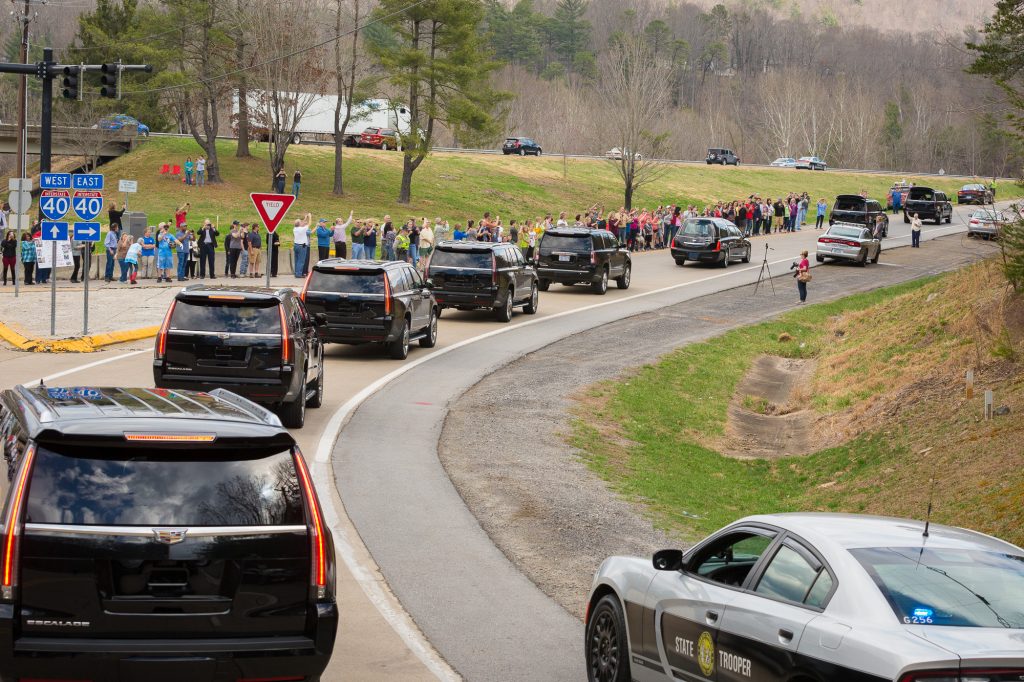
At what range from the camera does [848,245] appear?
1897 inches

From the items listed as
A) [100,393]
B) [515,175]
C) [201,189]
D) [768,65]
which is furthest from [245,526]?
[768,65]

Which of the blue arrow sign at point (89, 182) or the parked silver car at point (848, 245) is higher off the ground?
the blue arrow sign at point (89, 182)

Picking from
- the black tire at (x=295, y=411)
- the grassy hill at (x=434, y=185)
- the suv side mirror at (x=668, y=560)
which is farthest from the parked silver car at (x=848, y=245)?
the suv side mirror at (x=668, y=560)

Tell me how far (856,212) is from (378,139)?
3403cm

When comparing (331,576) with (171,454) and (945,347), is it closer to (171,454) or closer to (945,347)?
(171,454)

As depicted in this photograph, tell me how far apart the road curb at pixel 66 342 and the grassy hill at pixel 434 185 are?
1136 inches

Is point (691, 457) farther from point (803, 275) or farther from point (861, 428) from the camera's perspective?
point (803, 275)

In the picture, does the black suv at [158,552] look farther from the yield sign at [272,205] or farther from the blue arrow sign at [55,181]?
the blue arrow sign at [55,181]

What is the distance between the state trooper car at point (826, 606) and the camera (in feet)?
17.1

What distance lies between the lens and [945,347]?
77.6 ft

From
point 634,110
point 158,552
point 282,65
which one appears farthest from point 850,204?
point 158,552

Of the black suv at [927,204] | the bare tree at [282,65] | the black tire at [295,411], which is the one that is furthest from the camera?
the black suv at [927,204]

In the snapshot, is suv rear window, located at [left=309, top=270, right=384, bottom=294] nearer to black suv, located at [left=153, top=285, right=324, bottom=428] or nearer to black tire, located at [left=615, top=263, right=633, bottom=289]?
black suv, located at [left=153, top=285, right=324, bottom=428]

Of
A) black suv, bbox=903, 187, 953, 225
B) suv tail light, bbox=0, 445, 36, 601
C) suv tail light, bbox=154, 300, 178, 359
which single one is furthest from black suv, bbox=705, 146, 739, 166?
suv tail light, bbox=0, 445, 36, 601
